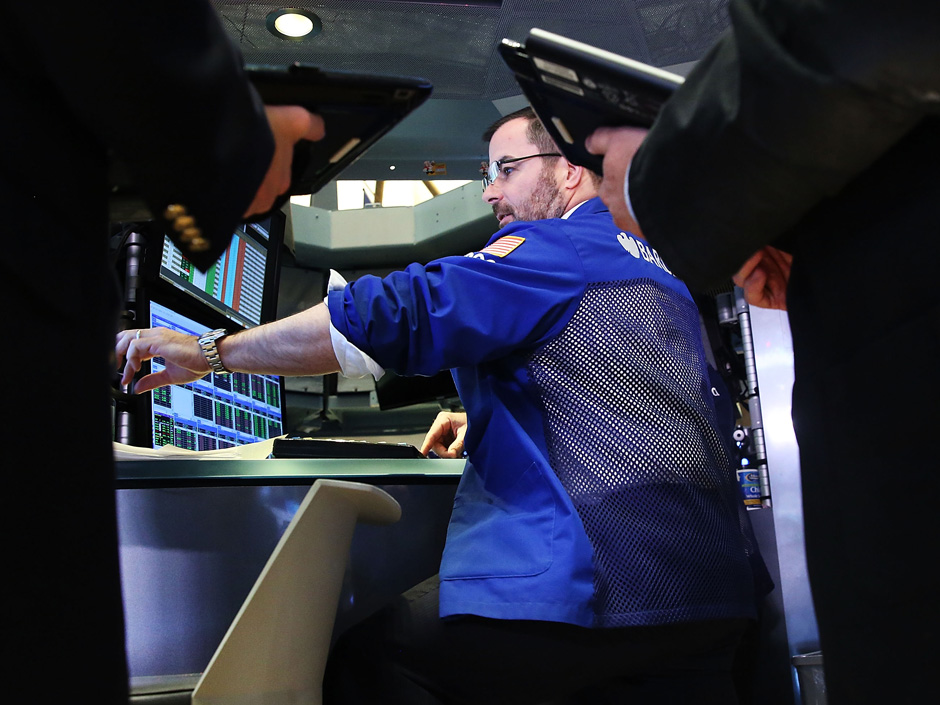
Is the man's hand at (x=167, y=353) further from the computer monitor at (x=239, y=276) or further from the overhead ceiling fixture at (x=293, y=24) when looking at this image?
the overhead ceiling fixture at (x=293, y=24)

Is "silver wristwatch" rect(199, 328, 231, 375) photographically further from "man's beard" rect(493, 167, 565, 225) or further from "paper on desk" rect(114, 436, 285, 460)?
"man's beard" rect(493, 167, 565, 225)

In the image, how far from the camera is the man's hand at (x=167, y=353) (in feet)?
5.37

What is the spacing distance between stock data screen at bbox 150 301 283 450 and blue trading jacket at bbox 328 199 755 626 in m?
0.93

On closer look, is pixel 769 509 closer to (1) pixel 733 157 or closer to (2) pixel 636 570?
(2) pixel 636 570

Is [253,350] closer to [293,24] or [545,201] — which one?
[545,201]

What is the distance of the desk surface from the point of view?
1.50 meters

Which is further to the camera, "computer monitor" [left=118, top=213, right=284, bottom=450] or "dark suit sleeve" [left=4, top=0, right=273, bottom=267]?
"computer monitor" [left=118, top=213, right=284, bottom=450]

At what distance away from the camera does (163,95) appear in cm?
65

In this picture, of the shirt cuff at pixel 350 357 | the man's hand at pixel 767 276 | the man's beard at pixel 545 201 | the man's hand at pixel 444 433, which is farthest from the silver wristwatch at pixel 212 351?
the man's hand at pixel 767 276

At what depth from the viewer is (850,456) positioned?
0.63 metres

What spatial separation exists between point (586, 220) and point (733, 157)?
95 cm

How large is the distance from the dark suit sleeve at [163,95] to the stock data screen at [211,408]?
4.84 ft

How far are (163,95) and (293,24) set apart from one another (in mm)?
1999

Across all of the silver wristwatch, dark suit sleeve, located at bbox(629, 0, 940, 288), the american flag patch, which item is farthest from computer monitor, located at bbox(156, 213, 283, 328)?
dark suit sleeve, located at bbox(629, 0, 940, 288)
